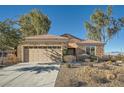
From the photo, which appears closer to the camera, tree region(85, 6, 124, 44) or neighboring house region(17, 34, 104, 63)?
neighboring house region(17, 34, 104, 63)

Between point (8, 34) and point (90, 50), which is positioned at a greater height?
point (8, 34)

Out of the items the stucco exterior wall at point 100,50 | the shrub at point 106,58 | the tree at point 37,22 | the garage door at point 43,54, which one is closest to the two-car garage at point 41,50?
the garage door at point 43,54

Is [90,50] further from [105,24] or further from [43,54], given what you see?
[105,24]

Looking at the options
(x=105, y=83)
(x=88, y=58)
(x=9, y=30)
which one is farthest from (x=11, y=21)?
(x=88, y=58)

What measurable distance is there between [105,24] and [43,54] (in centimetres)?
1676

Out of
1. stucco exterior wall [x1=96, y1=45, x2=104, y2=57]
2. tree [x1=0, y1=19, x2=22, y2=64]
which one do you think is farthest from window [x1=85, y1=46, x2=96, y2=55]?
tree [x1=0, y1=19, x2=22, y2=64]

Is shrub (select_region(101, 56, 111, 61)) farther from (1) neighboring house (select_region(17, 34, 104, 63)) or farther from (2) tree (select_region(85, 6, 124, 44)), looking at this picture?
(2) tree (select_region(85, 6, 124, 44))

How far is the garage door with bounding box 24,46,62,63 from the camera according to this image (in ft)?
98.6

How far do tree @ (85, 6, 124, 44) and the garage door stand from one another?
1419cm

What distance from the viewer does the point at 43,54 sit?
3027cm

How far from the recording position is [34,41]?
30.6 m

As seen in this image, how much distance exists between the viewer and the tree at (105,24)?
1683 inches

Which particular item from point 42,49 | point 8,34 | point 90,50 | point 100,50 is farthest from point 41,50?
point 8,34

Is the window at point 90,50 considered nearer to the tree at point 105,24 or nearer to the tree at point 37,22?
the tree at point 105,24
